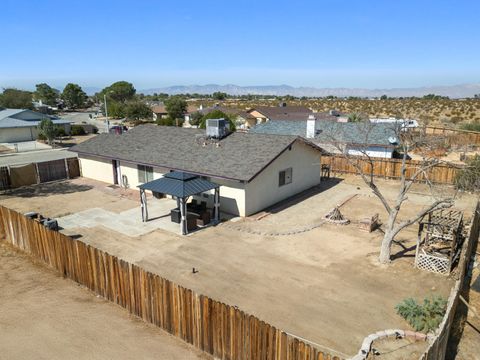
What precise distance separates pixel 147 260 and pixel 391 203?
1628cm

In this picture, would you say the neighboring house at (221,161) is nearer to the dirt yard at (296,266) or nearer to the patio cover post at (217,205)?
the patio cover post at (217,205)

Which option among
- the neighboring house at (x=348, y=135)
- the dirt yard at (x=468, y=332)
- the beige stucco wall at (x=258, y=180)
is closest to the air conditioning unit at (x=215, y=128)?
the beige stucco wall at (x=258, y=180)

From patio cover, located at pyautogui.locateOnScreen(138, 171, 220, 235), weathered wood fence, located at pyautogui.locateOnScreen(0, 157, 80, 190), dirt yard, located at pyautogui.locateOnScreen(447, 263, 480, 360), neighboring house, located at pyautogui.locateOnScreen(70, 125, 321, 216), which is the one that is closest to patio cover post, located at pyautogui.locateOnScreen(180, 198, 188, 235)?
patio cover, located at pyautogui.locateOnScreen(138, 171, 220, 235)

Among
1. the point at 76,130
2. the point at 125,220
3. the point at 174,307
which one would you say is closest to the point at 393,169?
the point at 125,220

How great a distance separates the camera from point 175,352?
31.6ft

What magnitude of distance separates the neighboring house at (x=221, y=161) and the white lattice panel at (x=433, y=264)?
901 centimetres

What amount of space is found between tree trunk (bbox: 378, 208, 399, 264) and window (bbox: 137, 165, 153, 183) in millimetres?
15958

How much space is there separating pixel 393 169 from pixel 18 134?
173 ft

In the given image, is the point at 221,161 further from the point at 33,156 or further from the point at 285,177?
the point at 33,156

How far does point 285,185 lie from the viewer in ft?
80.0

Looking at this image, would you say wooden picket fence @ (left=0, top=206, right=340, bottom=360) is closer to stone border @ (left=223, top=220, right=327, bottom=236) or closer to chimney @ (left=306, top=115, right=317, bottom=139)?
stone border @ (left=223, top=220, right=327, bottom=236)

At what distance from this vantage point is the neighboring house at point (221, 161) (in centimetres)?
2114

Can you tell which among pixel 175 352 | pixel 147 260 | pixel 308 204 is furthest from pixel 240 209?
pixel 175 352

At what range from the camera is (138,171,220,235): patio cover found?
59.4 feet
